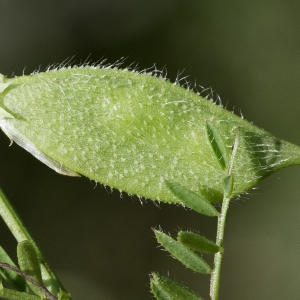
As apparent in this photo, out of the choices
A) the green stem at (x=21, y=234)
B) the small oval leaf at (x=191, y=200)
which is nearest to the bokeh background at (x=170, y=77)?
the green stem at (x=21, y=234)

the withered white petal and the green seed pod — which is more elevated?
the green seed pod

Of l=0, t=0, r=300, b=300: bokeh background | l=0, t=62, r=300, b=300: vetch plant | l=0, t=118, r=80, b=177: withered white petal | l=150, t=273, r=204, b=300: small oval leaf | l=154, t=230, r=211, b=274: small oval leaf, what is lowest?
l=150, t=273, r=204, b=300: small oval leaf

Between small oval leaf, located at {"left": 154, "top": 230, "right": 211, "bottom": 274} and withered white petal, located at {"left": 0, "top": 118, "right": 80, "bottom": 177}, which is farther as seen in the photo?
withered white petal, located at {"left": 0, "top": 118, "right": 80, "bottom": 177}

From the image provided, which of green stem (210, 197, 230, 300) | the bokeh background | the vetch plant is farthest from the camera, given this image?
the bokeh background

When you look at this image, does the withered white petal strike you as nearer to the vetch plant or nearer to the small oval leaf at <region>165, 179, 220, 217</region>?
the vetch plant

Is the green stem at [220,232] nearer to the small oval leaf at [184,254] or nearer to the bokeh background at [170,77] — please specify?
the small oval leaf at [184,254]

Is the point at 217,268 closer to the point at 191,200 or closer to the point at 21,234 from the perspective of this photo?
the point at 191,200

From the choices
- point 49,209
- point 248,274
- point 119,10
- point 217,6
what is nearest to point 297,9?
point 217,6

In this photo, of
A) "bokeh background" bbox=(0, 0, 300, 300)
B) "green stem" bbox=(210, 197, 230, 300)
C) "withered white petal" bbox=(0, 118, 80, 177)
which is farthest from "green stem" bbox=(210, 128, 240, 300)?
"bokeh background" bbox=(0, 0, 300, 300)
